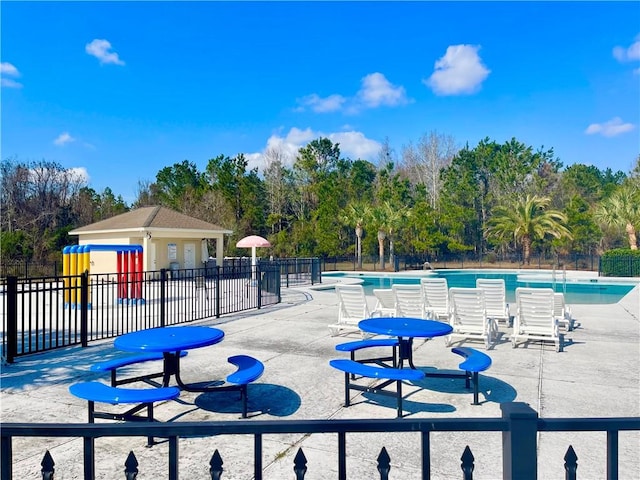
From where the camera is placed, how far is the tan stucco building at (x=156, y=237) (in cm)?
2556

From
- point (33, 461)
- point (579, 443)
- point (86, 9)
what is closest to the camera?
point (33, 461)

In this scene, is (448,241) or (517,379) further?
(448,241)

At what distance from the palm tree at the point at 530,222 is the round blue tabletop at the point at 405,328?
1373 inches

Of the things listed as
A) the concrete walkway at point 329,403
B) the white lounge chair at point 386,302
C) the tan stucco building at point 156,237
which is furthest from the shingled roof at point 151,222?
the white lounge chair at point 386,302

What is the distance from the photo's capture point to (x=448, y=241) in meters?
41.0

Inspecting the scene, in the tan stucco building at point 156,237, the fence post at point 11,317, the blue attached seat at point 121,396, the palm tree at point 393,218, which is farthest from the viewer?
the palm tree at point 393,218

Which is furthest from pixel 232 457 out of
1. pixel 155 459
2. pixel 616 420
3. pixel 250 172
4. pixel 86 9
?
pixel 250 172

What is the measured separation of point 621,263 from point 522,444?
32999 millimetres

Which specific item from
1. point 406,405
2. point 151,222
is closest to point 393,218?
point 151,222

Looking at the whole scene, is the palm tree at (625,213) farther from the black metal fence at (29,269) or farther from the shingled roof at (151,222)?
the black metal fence at (29,269)

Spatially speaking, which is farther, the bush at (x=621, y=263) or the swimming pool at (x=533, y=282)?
the bush at (x=621, y=263)

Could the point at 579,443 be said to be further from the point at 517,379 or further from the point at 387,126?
the point at 387,126

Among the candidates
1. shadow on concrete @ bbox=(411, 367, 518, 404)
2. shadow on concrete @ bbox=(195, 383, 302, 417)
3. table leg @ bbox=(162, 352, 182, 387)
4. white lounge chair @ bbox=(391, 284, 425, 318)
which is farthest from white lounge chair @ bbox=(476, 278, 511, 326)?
table leg @ bbox=(162, 352, 182, 387)

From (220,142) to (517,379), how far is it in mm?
45802
